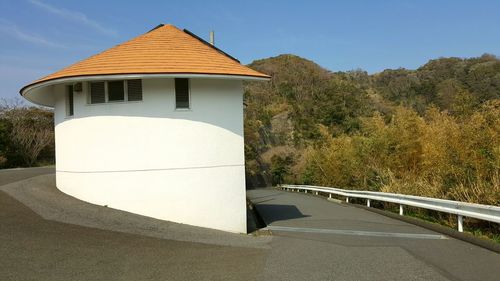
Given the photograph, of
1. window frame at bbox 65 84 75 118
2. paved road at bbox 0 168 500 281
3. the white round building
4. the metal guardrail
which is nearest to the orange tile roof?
the white round building

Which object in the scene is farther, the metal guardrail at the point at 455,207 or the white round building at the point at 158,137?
the white round building at the point at 158,137

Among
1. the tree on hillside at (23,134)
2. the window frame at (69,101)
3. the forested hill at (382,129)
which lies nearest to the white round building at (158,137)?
the window frame at (69,101)

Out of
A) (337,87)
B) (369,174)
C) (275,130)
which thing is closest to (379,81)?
(337,87)

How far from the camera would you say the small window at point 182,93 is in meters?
11.9

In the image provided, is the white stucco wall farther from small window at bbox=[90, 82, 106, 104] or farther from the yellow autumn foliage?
the yellow autumn foliage

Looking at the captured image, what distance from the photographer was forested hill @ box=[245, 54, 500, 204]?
13109mm

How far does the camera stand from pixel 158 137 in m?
11.5

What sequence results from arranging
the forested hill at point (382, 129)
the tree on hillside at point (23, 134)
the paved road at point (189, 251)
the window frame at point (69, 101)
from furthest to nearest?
the tree on hillside at point (23, 134)
the forested hill at point (382, 129)
the window frame at point (69, 101)
the paved road at point (189, 251)

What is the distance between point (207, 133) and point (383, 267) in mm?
5865

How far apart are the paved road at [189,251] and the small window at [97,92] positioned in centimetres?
269

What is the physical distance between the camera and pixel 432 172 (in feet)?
51.2

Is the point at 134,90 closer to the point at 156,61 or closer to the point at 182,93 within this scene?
the point at 156,61

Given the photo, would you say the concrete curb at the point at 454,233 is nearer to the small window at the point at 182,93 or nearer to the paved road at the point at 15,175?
the small window at the point at 182,93

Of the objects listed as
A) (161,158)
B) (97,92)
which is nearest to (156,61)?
(97,92)
